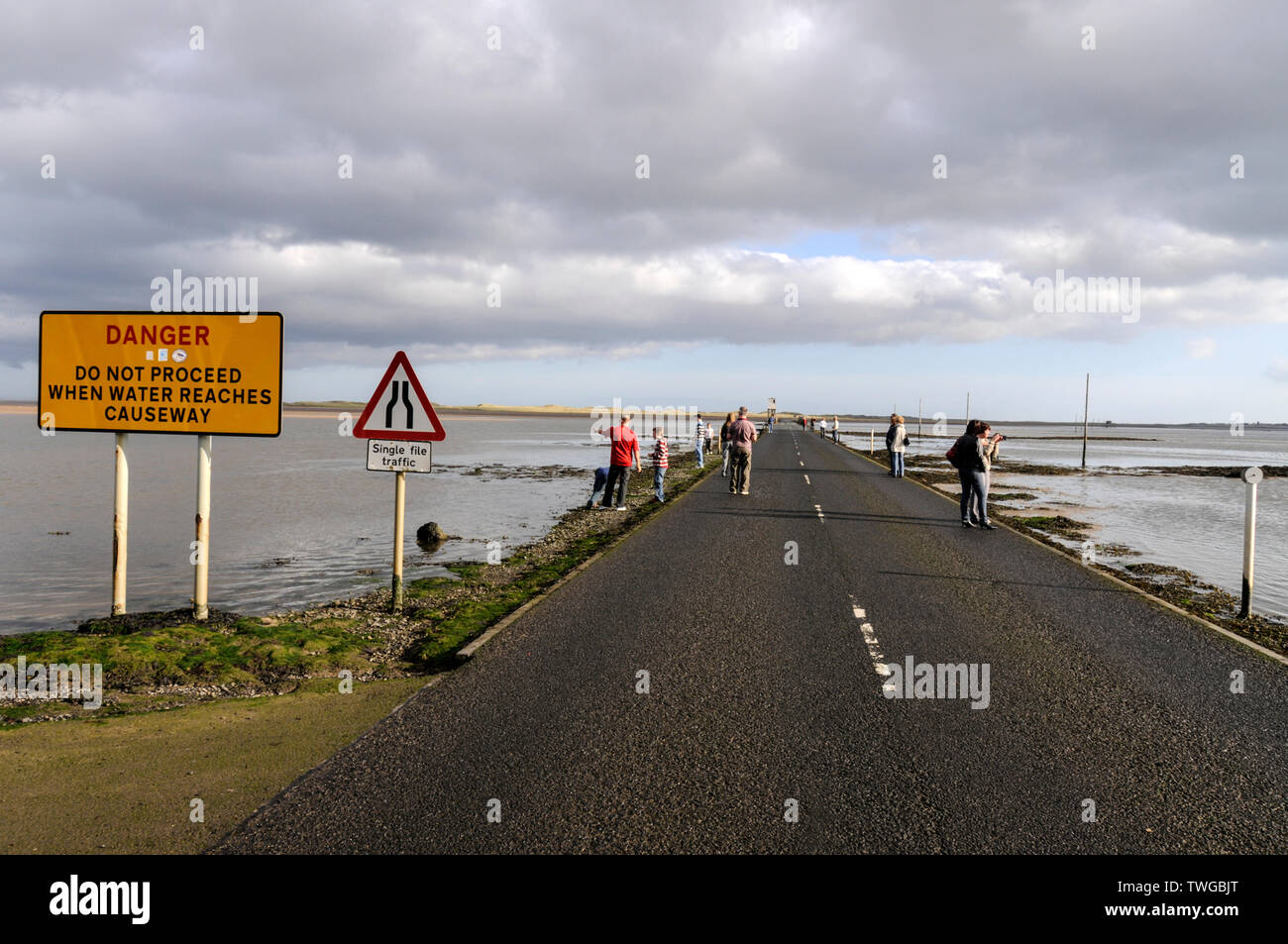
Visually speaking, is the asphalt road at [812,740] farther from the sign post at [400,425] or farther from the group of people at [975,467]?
the group of people at [975,467]

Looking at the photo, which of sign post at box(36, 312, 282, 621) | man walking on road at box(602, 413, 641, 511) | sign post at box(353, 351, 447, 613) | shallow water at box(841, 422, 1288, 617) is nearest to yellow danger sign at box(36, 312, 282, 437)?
sign post at box(36, 312, 282, 621)

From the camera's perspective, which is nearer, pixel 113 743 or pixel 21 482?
pixel 113 743

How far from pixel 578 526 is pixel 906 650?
38.4 ft

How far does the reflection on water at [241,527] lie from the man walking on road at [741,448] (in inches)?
210

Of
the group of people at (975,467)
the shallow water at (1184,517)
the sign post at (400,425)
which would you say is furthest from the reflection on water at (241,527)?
the shallow water at (1184,517)

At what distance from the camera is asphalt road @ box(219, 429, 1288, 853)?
13.6 ft

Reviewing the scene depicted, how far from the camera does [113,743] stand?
5422 millimetres

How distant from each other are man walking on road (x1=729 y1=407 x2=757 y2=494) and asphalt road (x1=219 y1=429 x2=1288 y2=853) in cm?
1203

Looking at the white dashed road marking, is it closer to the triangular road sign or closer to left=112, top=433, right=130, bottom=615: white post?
the triangular road sign

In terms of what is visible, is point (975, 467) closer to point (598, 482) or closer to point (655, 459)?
point (655, 459)

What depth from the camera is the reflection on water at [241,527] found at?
1258 centimetres

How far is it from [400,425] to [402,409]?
188 millimetres
